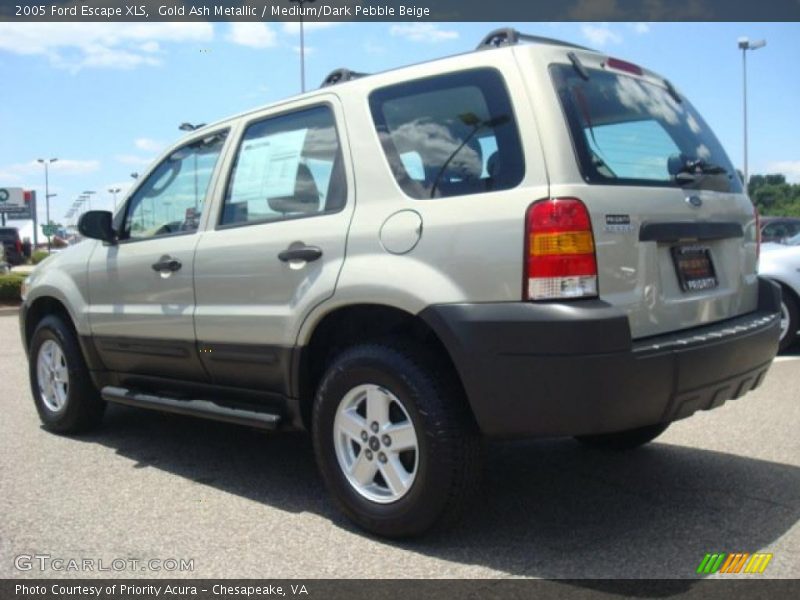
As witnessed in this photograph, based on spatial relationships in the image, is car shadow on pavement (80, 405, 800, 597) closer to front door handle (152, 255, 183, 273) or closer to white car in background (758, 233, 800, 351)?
front door handle (152, 255, 183, 273)

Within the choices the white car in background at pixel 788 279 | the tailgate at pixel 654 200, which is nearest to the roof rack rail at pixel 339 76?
the tailgate at pixel 654 200

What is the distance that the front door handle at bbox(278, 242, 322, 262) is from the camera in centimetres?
358

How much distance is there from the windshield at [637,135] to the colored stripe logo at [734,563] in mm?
1500

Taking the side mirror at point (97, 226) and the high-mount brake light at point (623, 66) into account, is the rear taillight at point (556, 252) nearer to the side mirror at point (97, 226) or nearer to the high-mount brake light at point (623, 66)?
the high-mount brake light at point (623, 66)

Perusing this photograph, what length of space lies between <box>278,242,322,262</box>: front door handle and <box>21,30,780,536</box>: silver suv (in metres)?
0.01

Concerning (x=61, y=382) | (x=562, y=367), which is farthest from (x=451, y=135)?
(x=61, y=382)

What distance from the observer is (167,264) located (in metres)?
4.37

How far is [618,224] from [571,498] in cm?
151

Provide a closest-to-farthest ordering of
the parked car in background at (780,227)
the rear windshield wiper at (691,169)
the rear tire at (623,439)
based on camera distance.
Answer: the rear windshield wiper at (691,169) → the rear tire at (623,439) → the parked car in background at (780,227)

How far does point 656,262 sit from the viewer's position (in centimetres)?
319

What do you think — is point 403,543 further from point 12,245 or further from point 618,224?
point 12,245

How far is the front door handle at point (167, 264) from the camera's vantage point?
14.2ft

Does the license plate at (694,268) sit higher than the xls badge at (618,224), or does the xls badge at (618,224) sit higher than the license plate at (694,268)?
the xls badge at (618,224)

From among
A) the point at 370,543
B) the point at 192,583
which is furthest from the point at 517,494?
the point at 192,583
